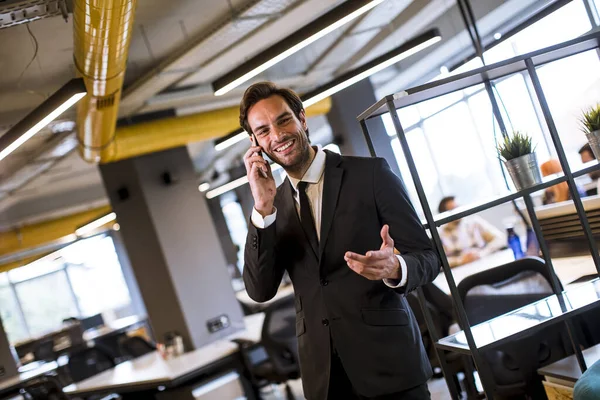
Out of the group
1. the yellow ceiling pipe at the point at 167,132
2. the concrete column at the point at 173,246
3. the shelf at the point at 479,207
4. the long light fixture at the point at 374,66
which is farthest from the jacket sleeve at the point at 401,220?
the concrete column at the point at 173,246

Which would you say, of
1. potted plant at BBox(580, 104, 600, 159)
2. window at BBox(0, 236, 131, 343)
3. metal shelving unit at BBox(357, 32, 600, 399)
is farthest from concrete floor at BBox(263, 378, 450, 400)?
window at BBox(0, 236, 131, 343)

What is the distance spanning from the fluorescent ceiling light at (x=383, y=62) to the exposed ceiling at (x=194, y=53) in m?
0.70

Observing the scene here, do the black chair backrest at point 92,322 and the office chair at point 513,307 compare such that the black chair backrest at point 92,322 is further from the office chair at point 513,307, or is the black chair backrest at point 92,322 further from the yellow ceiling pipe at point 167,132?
the office chair at point 513,307

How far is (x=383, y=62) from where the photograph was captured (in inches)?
257

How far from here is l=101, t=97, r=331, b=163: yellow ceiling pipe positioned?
710 centimetres

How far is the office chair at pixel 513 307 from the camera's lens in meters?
3.04

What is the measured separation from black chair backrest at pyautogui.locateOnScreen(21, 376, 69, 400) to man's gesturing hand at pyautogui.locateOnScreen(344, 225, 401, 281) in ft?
15.3

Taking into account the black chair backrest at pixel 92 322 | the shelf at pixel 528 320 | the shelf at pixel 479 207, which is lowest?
the shelf at pixel 528 320

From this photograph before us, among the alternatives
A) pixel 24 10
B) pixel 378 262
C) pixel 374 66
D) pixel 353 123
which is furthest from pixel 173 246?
pixel 378 262

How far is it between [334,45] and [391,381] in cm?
688

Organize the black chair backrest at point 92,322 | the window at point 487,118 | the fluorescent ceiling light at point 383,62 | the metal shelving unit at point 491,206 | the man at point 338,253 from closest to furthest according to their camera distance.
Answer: the man at point 338,253 → the metal shelving unit at point 491,206 → the fluorescent ceiling light at point 383,62 → the window at point 487,118 → the black chair backrest at point 92,322

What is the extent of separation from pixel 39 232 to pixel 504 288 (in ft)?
42.7

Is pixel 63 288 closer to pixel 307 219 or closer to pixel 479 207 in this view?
pixel 479 207

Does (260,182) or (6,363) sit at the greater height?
(260,182)
